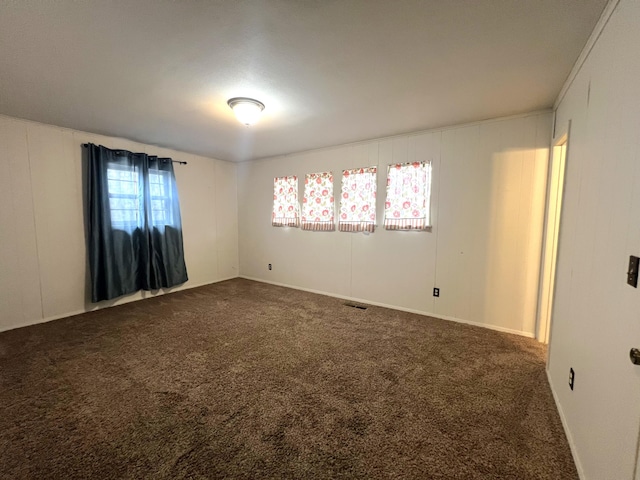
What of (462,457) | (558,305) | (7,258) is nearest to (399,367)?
(462,457)

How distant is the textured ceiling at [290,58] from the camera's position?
141 cm

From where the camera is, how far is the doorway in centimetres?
251

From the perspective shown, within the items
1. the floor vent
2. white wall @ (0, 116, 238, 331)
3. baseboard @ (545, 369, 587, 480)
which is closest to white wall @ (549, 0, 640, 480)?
baseboard @ (545, 369, 587, 480)

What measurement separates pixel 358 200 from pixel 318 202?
72 centimetres

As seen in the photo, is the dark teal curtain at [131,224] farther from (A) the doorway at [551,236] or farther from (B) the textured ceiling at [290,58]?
(A) the doorway at [551,236]

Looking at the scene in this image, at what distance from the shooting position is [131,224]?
386cm

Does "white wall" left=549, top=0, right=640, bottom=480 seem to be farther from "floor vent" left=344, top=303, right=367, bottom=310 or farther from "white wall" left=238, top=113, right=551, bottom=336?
"floor vent" left=344, top=303, right=367, bottom=310

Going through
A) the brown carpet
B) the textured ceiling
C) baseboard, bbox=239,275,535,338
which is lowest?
the brown carpet

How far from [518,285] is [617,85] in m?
2.22

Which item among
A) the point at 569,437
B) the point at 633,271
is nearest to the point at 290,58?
the point at 633,271

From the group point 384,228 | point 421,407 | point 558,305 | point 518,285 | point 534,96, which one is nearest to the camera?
point 421,407

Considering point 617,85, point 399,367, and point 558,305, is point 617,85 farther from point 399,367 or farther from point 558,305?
point 399,367

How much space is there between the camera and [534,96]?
2393 millimetres

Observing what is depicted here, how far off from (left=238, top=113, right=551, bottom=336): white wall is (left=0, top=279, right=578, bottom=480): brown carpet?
0.40 m
